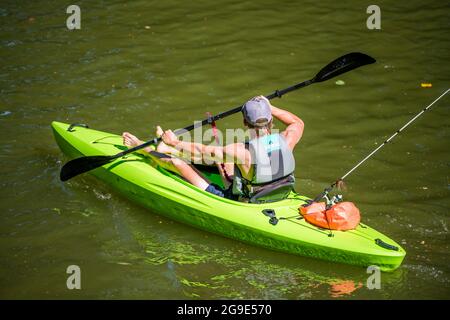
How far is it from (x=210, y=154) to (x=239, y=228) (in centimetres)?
73

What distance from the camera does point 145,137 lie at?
7.01 meters

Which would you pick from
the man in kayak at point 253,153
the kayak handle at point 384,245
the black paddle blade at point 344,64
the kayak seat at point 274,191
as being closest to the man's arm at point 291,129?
the man in kayak at point 253,153

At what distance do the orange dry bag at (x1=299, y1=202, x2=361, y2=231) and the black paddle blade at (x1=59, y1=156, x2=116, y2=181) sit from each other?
7.02 ft

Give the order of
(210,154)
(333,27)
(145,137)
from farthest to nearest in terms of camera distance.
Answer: (333,27)
(145,137)
(210,154)

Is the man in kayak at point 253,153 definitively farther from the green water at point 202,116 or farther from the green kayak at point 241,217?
the green water at point 202,116

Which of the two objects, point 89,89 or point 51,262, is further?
point 89,89

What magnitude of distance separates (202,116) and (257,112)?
276 centimetres

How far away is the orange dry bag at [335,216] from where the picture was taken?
15.8 feet

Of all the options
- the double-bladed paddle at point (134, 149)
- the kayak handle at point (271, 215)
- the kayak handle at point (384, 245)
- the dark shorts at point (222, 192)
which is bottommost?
the kayak handle at point (384, 245)

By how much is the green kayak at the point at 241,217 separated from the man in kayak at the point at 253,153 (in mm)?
147

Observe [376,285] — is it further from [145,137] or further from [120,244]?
[145,137]

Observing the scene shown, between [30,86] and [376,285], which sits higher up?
[30,86]
